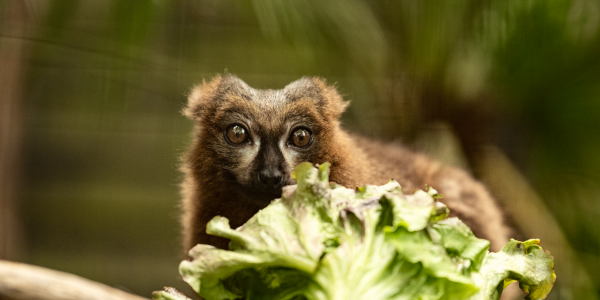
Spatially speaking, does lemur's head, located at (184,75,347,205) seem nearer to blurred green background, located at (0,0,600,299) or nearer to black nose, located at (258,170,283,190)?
black nose, located at (258,170,283,190)

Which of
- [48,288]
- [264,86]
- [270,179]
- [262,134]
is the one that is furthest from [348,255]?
[264,86]

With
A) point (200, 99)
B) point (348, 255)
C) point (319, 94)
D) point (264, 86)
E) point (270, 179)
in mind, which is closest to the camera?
point (348, 255)

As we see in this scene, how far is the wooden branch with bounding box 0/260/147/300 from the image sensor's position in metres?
1.38

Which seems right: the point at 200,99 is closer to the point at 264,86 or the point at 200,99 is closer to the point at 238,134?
the point at 238,134

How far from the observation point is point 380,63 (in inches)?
173

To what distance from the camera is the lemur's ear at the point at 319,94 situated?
8.09 ft

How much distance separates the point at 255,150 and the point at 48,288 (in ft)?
3.61

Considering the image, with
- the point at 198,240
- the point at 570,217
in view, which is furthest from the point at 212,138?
the point at 570,217

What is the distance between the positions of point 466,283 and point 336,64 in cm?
338

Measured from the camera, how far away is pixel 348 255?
1.29 metres

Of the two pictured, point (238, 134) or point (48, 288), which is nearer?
point (48, 288)

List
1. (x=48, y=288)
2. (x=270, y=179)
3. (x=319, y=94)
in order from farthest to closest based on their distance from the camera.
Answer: (x=319, y=94) → (x=270, y=179) → (x=48, y=288)

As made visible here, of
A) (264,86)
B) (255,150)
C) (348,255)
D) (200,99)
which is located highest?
(264,86)

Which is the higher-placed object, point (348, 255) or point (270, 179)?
point (270, 179)
